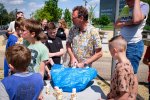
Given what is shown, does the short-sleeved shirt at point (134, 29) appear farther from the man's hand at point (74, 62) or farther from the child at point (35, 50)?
the child at point (35, 50)

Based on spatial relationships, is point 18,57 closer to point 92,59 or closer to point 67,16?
point 92,59

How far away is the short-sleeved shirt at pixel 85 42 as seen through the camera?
157 inches

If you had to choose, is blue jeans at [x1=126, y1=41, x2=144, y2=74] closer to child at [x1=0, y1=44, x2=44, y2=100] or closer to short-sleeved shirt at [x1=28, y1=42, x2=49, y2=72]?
short-sleeved shirt at [x1=28, y1=42, x2=49, y2=72]

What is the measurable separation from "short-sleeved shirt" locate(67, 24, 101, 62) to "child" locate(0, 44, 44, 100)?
1.60 m

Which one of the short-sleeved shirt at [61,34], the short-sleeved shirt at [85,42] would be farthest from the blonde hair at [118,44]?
the short-sleeved shirt at [61,34]

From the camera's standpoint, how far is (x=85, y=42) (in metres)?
4.01

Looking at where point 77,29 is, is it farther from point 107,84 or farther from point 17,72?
point 107,84

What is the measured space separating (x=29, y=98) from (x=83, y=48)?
169 centimetres

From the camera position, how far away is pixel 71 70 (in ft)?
12.1

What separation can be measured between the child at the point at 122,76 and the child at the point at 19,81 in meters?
0.81

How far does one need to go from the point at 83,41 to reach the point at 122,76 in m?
1.35

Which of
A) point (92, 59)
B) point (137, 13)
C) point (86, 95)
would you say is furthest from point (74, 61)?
point (137, 13)

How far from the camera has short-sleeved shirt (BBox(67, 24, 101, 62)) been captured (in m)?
3.99

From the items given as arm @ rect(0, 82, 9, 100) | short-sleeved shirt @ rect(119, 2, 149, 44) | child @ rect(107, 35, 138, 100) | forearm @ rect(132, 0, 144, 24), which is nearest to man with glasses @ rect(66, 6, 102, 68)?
short-sleeved shirt @ rect(119, 2, 149, 44)
